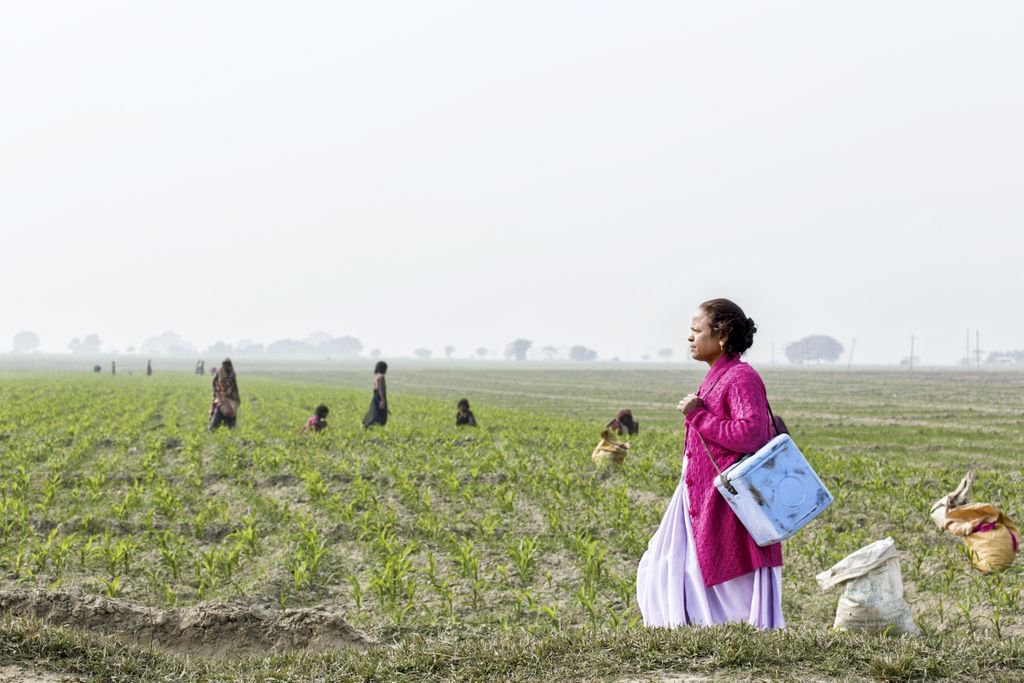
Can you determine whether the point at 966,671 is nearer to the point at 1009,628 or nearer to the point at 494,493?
the point at 1009,628

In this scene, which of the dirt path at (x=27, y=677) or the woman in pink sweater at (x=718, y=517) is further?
the woman in pink sweater at (x=718, y=517)

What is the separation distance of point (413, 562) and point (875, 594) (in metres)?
4.58

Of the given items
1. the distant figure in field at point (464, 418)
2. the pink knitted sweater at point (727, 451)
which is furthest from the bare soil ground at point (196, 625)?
the distant figure in field at point (464, 418)

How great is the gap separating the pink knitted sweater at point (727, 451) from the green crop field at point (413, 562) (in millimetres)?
375

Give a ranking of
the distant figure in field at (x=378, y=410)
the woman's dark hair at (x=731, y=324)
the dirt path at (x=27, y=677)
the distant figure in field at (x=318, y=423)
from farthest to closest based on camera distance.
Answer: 1. the distant figure in field at (x=378, y=410)
2. the distant figure in field at (x=318, y=423)
3. the woman's dark hair at (x=731, y=324)
4. the dirt path at (x=27, y=677)

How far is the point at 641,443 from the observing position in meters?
16.2

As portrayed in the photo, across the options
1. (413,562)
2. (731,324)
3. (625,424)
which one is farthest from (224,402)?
(731,324)

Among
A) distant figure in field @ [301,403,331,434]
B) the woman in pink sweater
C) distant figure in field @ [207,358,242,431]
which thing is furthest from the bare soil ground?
distant figure in field @ [207,358,242,431]

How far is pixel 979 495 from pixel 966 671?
7.95m

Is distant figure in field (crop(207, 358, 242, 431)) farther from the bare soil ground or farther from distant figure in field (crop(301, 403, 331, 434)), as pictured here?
the bare soil ground

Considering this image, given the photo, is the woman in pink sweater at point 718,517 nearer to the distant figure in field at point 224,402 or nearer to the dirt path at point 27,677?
the dirt path at point 27,677

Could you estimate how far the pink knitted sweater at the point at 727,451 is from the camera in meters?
4.19

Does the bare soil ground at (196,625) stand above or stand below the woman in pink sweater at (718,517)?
below

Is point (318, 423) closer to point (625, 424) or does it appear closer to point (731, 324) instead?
point (625, 424)
